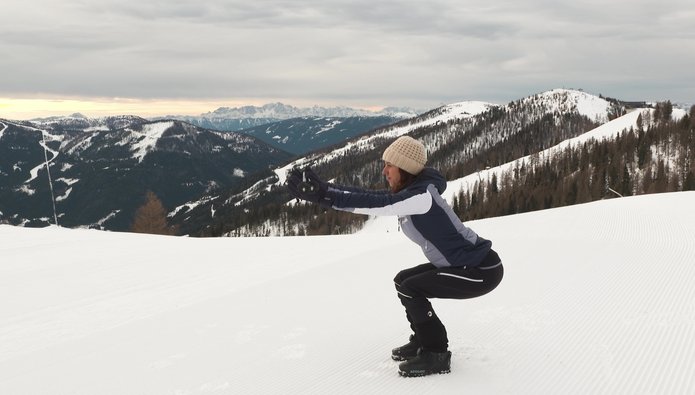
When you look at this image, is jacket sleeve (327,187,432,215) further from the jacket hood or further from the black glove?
the jacket hood

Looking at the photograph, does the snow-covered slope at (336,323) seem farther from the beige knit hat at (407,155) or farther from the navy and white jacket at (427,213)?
the beige knit hat at (407,155)

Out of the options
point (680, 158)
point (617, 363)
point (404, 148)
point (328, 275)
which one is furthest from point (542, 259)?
point (680, 158)

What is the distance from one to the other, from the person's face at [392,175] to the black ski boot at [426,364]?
168 cm

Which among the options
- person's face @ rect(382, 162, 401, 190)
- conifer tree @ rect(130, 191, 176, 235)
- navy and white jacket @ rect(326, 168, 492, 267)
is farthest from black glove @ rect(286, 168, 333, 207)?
conifer tree @ rect(130, 191, 176, 235)

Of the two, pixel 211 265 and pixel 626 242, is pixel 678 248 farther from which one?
pixel 211 265

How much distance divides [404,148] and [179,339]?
3.95 meters

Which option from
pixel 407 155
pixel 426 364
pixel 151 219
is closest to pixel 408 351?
pixel 426 364

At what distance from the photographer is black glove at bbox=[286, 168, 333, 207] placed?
3.90 metres

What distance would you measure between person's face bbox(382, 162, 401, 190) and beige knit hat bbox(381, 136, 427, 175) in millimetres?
87

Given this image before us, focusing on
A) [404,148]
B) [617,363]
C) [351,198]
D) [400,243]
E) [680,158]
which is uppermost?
[404,148]

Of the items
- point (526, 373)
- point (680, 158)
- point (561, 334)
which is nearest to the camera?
point (526, 373)

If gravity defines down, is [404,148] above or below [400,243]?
above

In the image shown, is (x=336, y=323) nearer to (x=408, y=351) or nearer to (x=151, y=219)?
(x=408, y=351)

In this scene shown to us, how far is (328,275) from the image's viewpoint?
9570mm
